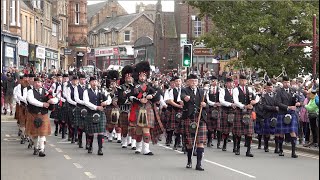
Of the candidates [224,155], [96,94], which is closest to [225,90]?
[224,155]

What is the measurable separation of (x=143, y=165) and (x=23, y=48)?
29.5 m

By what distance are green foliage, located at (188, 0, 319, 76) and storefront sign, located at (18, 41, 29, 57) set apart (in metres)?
16.5

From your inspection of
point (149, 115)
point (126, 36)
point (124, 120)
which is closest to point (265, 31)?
point (124, 120)

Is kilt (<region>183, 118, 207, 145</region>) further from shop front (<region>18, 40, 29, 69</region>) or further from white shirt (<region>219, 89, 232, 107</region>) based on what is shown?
shop front (<region>18, 40, 29, 69</region>)

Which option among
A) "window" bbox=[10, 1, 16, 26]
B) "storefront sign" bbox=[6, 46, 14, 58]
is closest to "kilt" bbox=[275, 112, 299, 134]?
"window" bbox=[10, 1, 16, 26]

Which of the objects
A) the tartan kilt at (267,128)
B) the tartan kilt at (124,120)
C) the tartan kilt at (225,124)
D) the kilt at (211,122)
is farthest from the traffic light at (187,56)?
the tartan kilt at (267,128)

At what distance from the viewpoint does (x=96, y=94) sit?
13.8 meters

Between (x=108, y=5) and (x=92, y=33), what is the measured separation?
6952 mm

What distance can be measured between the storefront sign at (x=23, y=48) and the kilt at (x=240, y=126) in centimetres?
2565

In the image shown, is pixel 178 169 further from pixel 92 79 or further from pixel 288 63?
pixel 288 63

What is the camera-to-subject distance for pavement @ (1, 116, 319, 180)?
1011 centimetres

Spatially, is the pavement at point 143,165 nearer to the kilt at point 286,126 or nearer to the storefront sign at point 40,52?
the kilt at point 286,126

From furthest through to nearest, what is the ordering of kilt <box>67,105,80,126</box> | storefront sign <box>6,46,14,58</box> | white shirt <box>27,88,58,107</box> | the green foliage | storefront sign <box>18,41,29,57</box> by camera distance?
1. storefront sign <box>18,41,29,57</box>
2. storefront sign <box>6,46,14,58</box>
3. the green foliage
4. kilt <box>67,105,80,126</box>
5. white shirt <box>27,88,58,107</box>

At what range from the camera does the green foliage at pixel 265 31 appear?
23.3 metres
